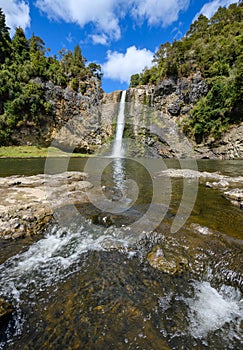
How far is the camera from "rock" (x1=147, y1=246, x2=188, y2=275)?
439cm

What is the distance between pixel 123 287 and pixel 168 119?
47177mm

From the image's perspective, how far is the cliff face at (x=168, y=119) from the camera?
35.7m

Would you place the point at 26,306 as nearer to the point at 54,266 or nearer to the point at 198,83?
the point at 54,266

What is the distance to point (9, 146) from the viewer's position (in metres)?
40.2

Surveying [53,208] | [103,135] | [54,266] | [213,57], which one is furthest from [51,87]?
[54,266]

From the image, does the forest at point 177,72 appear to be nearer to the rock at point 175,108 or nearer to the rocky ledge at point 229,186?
the rock at point 175,108

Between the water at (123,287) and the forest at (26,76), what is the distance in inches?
1734

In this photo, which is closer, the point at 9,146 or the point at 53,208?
the point at 53,208

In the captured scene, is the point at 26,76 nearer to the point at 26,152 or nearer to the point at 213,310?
the point at 26,152

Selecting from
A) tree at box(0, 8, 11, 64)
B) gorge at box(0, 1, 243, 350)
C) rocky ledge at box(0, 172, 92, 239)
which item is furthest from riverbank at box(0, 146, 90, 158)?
rocky ledge at box(0, 172, 92, 239)

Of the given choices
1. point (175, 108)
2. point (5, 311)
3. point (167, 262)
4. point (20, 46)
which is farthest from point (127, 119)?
point (5, 311)

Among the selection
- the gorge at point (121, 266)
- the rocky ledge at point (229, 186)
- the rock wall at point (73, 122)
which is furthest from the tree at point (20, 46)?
the rocky ledge at point (229, 186)

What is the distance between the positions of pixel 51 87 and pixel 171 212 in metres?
50.8

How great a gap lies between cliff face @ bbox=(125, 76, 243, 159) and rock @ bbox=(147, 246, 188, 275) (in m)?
33.0
